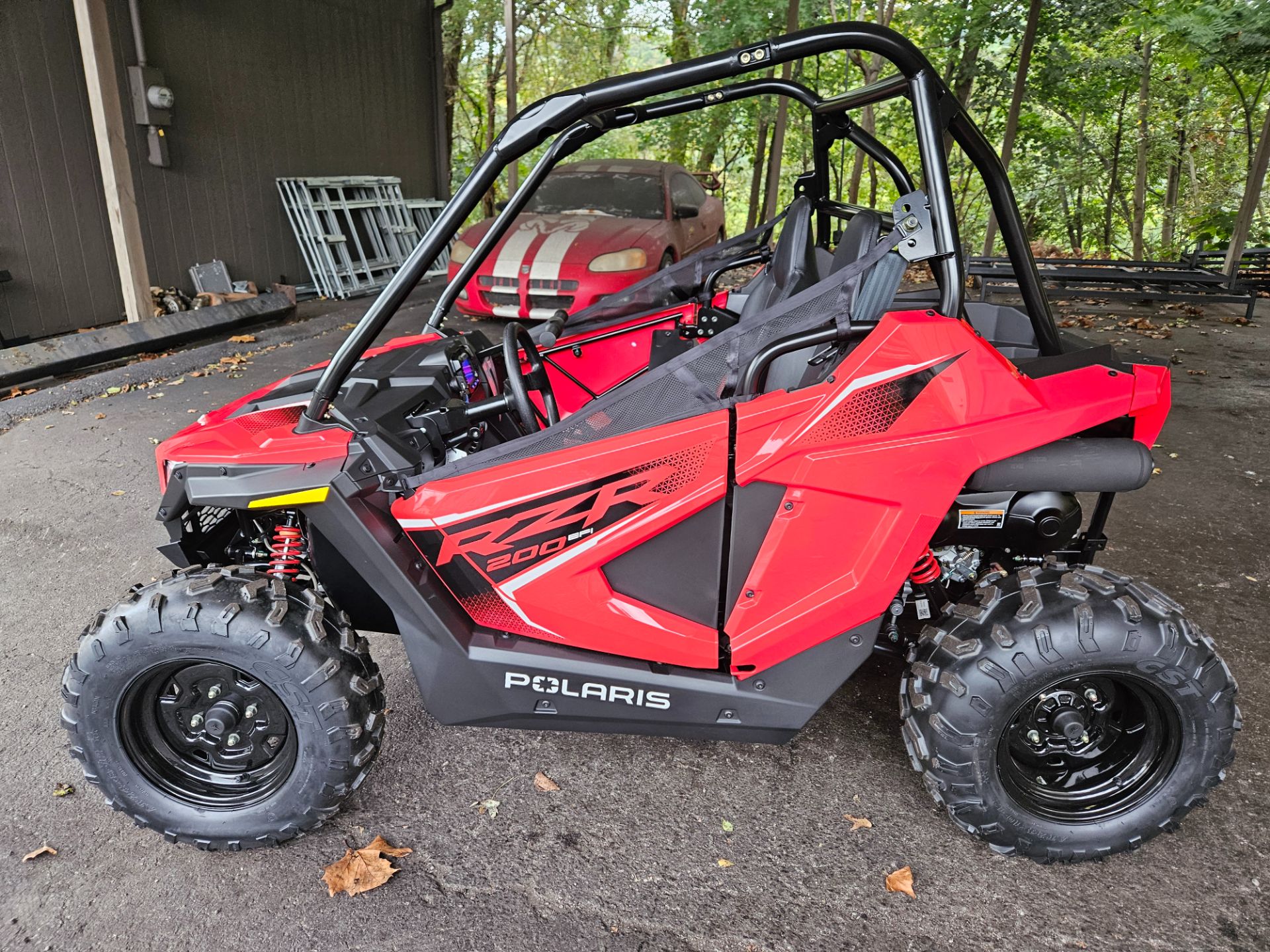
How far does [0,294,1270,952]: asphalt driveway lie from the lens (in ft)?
6.25

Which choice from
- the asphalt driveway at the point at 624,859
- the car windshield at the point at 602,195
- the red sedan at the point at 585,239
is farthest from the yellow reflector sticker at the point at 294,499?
the car windshield at the point at 602,195

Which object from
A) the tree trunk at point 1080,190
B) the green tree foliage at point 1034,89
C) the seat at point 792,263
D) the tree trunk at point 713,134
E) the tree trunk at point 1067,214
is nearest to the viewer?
the seat at point 792,263

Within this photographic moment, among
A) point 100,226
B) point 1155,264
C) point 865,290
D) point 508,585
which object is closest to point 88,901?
point 508,585

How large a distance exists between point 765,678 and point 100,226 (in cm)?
744

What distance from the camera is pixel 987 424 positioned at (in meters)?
1.89

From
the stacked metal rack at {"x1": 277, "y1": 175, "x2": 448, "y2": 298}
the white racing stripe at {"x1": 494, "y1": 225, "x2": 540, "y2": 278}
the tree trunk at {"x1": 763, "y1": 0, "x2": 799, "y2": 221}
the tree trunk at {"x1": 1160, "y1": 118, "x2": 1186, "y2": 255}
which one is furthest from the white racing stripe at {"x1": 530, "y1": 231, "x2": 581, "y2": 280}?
the tree trunk at {"x1": 1160, "y1": 118, "x2": 1186, "y2": 255}

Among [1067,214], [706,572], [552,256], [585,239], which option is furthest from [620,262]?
[1067,214]

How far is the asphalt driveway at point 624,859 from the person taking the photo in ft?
6.25

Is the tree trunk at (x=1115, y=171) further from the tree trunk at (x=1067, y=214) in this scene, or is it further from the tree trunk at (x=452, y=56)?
the tree trunk at (x=452, y=56)

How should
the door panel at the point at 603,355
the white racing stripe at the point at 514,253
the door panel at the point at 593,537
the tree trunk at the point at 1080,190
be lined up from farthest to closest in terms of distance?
the tree trunk at the point at 1080,190
the white racing stripe at the point at 514,253
the door panel at the point at 603,355
the door panel at the point at 593,537

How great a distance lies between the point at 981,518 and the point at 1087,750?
24.4 inches

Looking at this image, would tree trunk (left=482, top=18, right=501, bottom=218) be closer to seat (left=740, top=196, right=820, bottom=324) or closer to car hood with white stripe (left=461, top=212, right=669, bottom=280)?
car hood with white stripe (left=461, top=212, right=669, bottom=280)

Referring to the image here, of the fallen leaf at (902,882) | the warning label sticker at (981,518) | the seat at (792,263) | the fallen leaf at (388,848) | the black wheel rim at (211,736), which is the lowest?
the fallen leaf at (388,848)

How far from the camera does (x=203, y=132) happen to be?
817 cm
